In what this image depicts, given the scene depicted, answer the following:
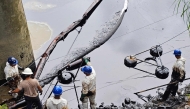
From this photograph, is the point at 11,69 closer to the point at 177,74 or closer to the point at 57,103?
the point at 57,103

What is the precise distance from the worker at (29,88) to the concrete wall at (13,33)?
4.09 meters

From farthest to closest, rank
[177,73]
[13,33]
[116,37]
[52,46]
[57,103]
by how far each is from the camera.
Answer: [116,37]
[52,46]
[13,33]
[177,73]
[57,103]

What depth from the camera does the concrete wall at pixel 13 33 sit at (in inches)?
459

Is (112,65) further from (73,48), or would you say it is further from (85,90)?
(85,90)

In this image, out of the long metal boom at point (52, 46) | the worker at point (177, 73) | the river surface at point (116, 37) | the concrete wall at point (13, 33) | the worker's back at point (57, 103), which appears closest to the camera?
the worker's back at point (57, 103)

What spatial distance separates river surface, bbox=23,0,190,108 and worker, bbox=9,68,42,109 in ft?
10.1

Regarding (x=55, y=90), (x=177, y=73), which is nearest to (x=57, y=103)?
(x=55, y=90)

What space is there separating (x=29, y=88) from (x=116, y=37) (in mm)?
8542

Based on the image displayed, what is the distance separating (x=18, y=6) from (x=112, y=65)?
189 inches

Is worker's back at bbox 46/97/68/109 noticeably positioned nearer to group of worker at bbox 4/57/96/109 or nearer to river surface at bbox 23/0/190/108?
group of worker at bbox 4/57/96/109

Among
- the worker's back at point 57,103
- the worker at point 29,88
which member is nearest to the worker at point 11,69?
the worker at point 29,88

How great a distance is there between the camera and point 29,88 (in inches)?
325

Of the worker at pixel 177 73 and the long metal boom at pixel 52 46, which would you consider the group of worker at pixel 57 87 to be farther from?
the long metal boom at pixel 52 46

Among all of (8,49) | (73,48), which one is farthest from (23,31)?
(73,48)
